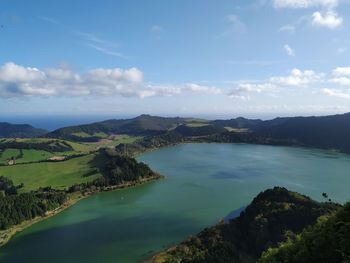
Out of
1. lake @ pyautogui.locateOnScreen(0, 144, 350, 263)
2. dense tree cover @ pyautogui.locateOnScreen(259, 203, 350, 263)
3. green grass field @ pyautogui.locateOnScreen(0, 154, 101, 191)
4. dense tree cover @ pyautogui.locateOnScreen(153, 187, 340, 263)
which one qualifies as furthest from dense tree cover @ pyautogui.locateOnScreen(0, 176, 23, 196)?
dense tree cover @ pyautogui.locateOnScreen(259, 203, 350, 263)

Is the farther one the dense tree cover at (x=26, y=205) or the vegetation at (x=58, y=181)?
the vegetation at (x=58, y=181)

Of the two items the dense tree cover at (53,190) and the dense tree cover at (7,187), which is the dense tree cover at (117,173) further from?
the dense tree cover at (7,187)

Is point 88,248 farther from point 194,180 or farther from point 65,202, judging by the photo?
point 194,180

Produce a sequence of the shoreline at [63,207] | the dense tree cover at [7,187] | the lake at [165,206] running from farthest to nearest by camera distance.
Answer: the dense tree cover at [7,187] → the shoreline at [63,207] → the lake at [165,206]

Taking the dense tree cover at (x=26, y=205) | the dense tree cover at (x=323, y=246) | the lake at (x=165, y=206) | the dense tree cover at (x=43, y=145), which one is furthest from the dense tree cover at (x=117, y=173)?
the dense tree cover at (x=323, y=246)

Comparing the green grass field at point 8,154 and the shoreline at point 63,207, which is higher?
the green grass field at point 8,154

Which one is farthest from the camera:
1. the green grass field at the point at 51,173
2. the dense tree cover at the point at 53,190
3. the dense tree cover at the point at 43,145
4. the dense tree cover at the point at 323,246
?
the dense tree cover at the point at 43,145
